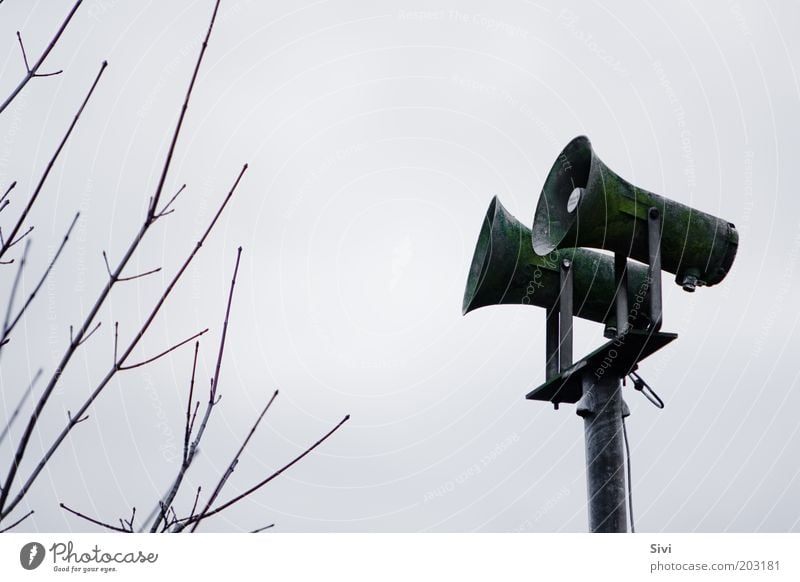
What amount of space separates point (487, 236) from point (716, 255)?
155cm

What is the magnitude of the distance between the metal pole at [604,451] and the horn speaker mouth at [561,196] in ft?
2.97

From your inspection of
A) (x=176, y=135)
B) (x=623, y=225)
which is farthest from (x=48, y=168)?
(x=623, y=225)

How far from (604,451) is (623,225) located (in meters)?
1.38

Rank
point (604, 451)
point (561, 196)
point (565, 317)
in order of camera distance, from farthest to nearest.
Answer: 1. point (561, 196)
2. point (565, 317)
3. point (604, 451)

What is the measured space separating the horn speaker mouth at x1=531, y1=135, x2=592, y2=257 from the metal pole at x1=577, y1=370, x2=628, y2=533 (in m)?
0.90

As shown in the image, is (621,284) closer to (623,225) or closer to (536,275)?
(623,225)

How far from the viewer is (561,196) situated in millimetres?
6875

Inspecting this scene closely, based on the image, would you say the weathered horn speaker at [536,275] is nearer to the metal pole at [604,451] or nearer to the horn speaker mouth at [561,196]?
the horn speaker mouth at [561,196]

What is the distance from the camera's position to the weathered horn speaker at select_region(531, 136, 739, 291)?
244 inches

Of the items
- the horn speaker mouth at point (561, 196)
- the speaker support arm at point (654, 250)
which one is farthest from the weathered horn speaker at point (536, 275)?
the speaker support arm at point (654, 250)

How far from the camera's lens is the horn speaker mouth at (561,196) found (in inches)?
253

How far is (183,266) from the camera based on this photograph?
97.3 inches
